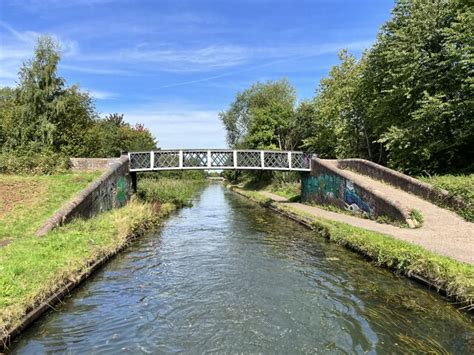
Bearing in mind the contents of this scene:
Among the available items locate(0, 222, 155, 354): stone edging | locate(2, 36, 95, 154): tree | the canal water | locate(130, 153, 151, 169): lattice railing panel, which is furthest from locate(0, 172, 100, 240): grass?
locate(2, 36, 95, 154): tree

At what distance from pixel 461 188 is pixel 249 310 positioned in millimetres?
12795

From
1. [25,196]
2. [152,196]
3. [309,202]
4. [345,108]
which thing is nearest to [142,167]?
[152,196]

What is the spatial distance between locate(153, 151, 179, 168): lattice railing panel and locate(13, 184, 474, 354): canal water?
14963mm

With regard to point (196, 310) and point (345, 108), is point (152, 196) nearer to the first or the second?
point (345, 108)

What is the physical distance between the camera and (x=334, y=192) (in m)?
24.2

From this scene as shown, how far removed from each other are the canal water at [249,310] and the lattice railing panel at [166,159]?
49.1ft

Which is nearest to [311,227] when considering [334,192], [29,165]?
[334,192]

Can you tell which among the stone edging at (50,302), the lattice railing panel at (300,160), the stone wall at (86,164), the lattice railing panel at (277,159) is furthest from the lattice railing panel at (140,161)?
the stone edging at (50,302)

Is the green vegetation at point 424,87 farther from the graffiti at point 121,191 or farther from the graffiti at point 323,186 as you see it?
the graffiti at point 121,191

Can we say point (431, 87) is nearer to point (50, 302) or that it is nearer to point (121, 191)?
point (121, 191)

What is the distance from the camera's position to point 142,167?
27297 millimetres

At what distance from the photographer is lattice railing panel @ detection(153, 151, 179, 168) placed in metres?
27.9

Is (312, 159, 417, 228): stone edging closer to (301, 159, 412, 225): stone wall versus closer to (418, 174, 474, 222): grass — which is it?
(301, 159, 412, 225): stone wall

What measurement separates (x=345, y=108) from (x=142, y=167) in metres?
18.6
